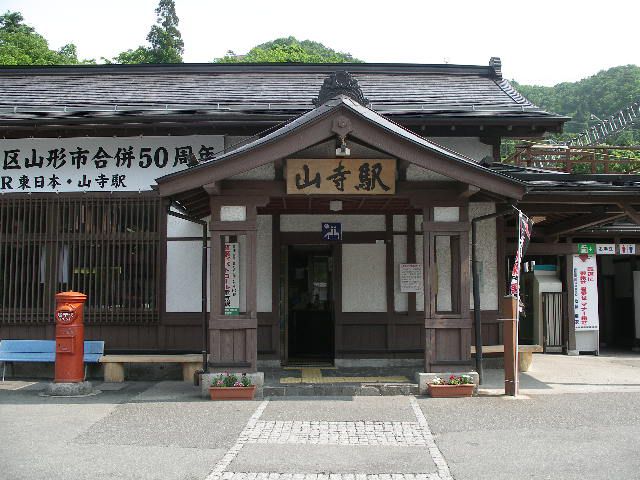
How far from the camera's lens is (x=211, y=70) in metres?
15.7

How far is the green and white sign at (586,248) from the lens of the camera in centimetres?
1482

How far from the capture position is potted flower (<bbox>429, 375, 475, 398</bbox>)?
922 centimetres

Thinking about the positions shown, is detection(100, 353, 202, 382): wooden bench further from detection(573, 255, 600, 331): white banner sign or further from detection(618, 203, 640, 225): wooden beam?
detection(573, 255, 600, 331): white banner sign

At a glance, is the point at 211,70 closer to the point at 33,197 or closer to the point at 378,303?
the point at 33,197

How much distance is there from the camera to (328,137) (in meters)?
8.98

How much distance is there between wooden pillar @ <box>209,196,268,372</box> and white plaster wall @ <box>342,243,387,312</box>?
2.82 m

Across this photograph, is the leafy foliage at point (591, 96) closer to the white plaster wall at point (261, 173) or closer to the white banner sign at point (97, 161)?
the white banner sign at point (97, 161)

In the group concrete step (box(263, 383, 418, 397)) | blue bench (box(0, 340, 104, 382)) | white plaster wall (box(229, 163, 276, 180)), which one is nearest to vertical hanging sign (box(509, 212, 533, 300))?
concrete step (box(263, 383, 418, 397))

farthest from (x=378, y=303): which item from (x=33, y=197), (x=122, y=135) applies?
(x=33, y=197)

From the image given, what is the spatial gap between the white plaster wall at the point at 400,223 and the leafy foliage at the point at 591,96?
5392cm

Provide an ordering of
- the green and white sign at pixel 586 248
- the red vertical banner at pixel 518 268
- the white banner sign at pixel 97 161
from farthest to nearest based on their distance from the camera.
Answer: the green and white sign at pixel 586 248 → the white banner sign at pixel 97 161 → the red vertical banner at pixel 518 268

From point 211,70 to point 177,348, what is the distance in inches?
297

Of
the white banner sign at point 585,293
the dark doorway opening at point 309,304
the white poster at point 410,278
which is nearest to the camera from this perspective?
the white poster at point 410,278

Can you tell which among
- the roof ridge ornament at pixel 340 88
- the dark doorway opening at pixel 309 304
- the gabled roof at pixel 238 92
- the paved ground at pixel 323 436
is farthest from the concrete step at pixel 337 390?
the gabled roof at pixel 238 92
